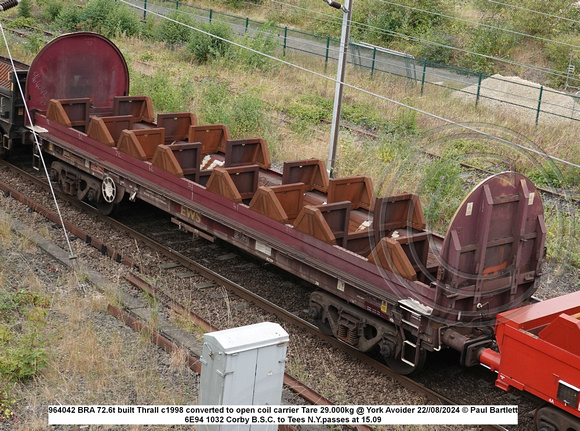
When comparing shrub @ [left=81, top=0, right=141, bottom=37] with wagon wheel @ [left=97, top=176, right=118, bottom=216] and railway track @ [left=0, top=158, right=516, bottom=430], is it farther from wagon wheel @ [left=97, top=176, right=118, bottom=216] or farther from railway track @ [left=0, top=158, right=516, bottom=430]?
wagon wheel @ [left=97, top=176, right=118, bottom=216]

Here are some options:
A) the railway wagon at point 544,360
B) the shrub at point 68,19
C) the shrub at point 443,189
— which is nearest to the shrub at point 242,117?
the shrub at point 443,189

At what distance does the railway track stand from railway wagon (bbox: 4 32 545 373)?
23 cm

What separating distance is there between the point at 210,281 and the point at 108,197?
267 centimetres

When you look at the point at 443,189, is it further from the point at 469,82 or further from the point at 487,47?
the point at 487,47

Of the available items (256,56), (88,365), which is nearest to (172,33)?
(256,56)

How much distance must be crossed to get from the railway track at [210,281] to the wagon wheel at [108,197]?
15 centimetres

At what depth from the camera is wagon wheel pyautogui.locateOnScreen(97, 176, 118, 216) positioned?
461 inches

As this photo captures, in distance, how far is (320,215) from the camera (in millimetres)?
8438

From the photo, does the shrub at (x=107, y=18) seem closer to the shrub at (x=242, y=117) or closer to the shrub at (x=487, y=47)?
the shrub at (x=242, y=117)

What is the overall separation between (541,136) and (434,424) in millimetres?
13338

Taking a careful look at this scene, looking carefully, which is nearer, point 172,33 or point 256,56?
point 256,56

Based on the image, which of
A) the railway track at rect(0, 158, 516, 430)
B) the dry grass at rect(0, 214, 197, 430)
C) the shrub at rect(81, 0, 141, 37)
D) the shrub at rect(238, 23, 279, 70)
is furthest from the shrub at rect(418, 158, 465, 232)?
the shrub at rect(81, 0, 141, 37)

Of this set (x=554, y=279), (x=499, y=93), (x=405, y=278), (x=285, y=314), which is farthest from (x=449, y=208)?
(x=499, y=93)

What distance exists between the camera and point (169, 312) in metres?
9.23
